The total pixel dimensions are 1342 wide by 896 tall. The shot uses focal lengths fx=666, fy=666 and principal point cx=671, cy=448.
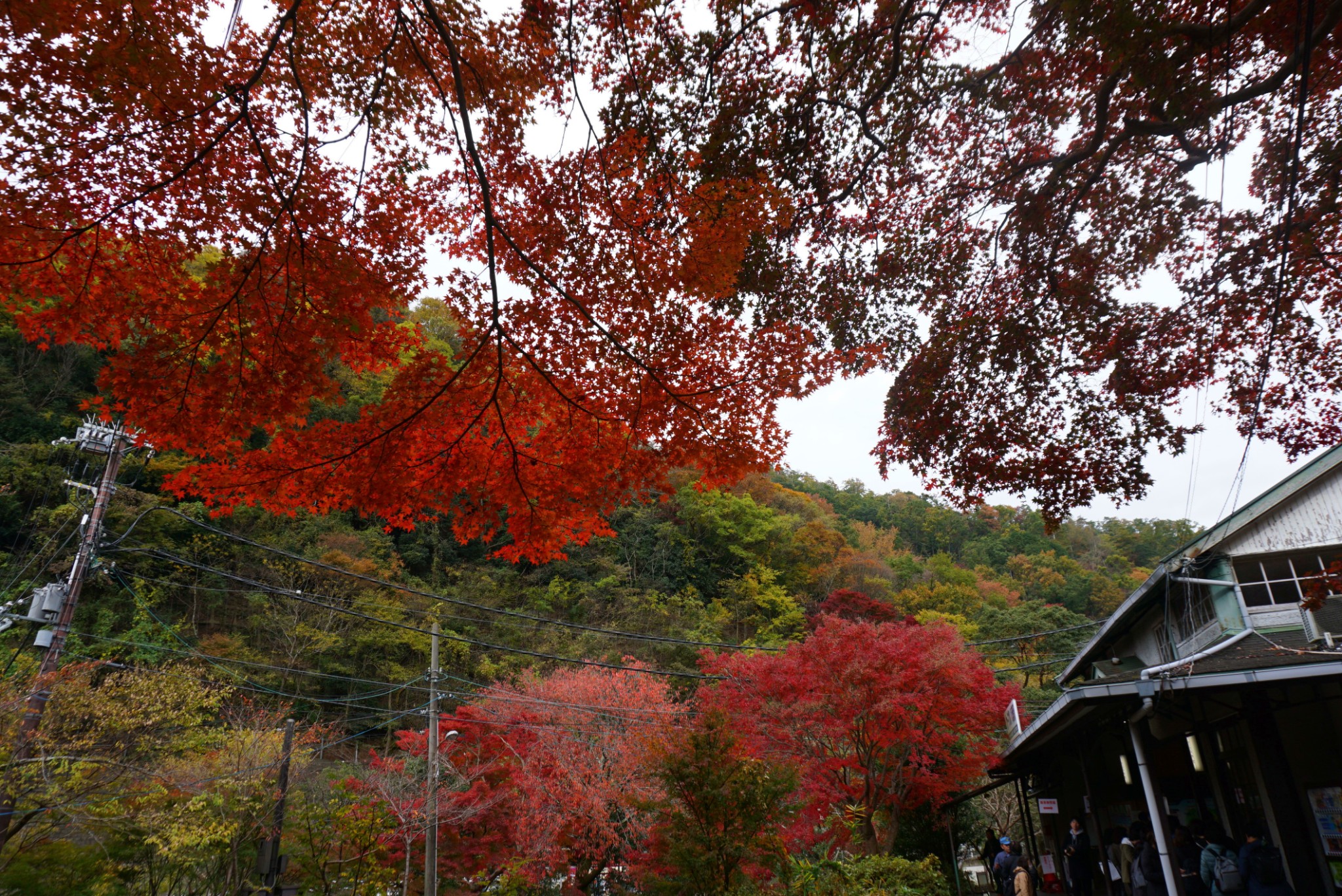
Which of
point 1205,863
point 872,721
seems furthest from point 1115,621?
point 872,721

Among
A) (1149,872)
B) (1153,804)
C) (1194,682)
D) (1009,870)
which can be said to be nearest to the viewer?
(1194,682)

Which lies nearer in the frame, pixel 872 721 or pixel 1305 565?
pixel 1305 565

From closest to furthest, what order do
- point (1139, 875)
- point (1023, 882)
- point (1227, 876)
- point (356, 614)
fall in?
1. point (1227, 876)
2. point (1139, 875)
3. point (1023, 882)
4. point (356, 614)

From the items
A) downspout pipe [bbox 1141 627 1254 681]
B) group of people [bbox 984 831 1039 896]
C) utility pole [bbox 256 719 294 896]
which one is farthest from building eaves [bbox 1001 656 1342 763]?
utility pole [bbox 256 719 294 896]

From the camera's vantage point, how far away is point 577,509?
5676 mm

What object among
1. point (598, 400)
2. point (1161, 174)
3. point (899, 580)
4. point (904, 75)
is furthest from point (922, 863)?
point (899, 580)

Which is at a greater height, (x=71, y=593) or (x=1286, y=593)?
(x=71, y=593)

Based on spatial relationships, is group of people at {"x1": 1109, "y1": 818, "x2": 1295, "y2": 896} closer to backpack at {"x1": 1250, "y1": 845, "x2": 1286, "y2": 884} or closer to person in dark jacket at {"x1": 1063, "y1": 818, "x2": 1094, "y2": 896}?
backpack at {"x1": 1250, "y1": 845, "x2": 1286, "y2": 884}

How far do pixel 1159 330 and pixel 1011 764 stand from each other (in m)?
13.7

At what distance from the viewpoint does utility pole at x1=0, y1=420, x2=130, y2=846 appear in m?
9.02

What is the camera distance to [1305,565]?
28.5 feet

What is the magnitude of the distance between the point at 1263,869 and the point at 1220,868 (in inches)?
27.9

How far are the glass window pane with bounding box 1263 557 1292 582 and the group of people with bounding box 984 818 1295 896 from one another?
3171 millimetres

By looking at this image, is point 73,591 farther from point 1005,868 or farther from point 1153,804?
point 1005,868
